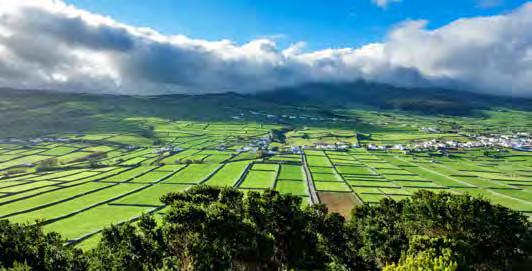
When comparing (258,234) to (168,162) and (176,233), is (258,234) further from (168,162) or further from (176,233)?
(168,162)

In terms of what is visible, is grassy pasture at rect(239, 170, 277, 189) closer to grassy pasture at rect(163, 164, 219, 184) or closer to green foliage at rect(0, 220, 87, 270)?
grassy pasture at rect(163, 164, 219, 184)

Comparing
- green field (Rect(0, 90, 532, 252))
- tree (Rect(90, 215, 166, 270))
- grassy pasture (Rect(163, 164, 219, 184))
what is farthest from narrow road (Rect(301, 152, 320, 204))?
tree (Rect(90, 215, 166, 270))

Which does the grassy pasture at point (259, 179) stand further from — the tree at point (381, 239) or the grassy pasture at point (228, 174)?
the tree at point (381, 239)

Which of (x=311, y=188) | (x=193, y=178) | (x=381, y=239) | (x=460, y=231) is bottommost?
(x=193, y=178)

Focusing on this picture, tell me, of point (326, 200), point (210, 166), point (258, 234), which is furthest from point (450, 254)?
point (210, 166)

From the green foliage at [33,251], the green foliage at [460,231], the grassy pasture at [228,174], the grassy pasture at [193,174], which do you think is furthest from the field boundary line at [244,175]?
the green foliage at [33,251]

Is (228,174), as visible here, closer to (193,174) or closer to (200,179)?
(200,179)

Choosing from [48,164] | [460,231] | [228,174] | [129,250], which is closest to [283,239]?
[129,250]
